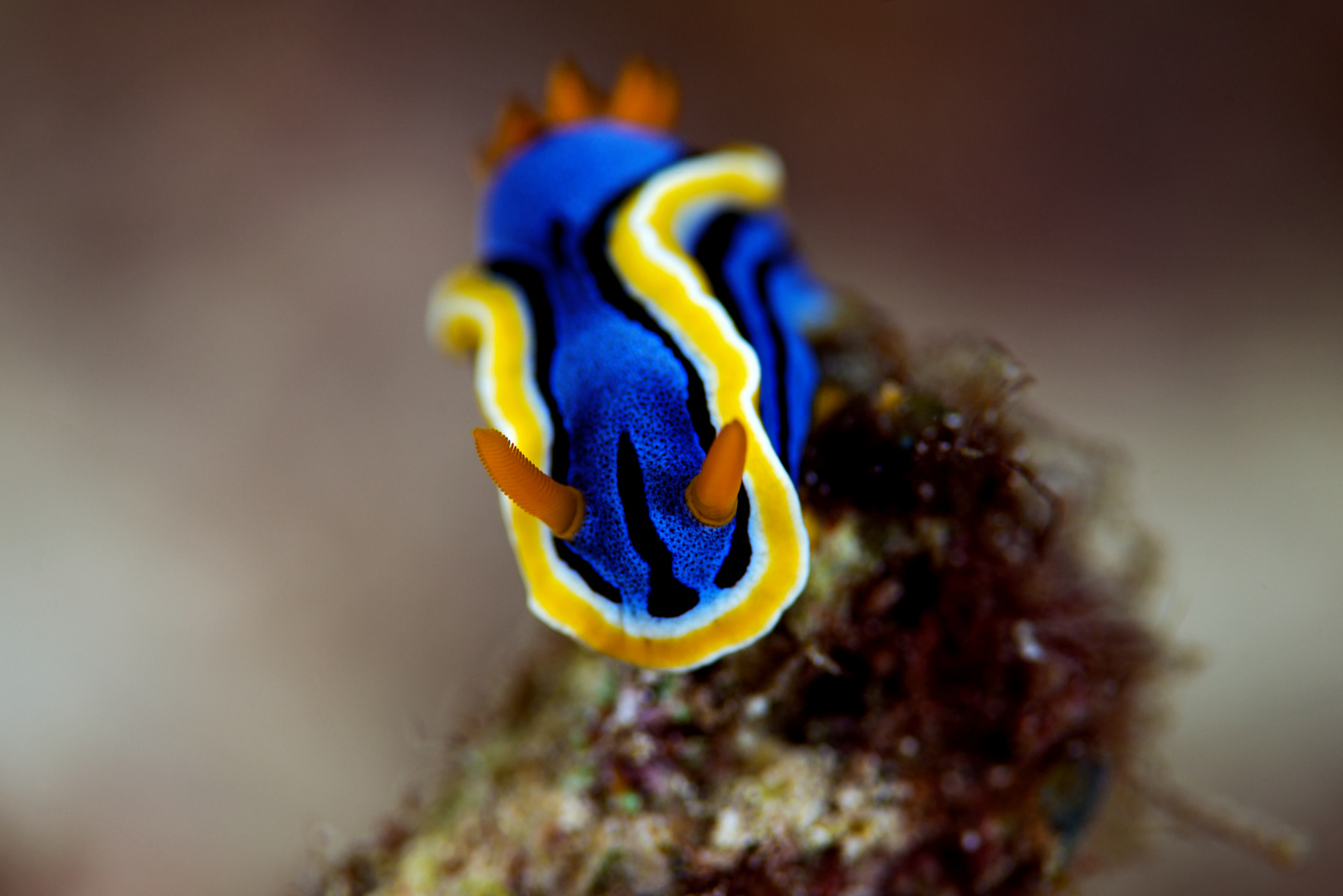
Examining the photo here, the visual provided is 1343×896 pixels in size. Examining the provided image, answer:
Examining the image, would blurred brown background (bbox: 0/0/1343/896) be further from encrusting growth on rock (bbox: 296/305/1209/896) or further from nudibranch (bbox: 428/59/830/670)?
nudibranch (bbox: 428/59/830/670)

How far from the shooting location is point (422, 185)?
540 cm

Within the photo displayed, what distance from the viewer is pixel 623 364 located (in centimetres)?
242

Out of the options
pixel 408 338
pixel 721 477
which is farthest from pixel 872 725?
pixel 408 338

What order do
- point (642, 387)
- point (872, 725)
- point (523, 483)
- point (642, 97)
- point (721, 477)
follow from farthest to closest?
1. point (642, 97)
2. point (872, 725)
3. point (642, 387)
4. point (523, 483)
5. point (721, 477)

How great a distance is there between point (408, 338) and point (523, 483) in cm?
349

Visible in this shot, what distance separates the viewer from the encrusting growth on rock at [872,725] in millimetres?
2414

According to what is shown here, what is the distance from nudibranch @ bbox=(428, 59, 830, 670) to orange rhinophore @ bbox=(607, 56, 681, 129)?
0.27 m

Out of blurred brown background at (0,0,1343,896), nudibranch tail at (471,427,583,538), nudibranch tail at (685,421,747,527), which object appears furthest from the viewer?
blurred brown background at (0,0,1343,896)

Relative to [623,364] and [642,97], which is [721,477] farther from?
[642,97]

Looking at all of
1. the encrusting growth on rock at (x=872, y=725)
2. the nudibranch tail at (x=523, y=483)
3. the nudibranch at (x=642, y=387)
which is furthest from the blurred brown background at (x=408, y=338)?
the nudibranch tail at (x=523, y=483)

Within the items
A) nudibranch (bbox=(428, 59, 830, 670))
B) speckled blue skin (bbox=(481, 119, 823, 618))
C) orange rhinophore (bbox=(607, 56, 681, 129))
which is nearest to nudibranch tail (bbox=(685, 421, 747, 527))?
nudibranch (bbox=(428, 59, 830, 670))

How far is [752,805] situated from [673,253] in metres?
1.65

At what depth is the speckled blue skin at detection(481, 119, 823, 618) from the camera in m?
2.14

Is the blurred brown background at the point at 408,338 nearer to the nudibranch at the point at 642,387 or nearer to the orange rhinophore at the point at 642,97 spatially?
the nudibranch at the point at 642,387
